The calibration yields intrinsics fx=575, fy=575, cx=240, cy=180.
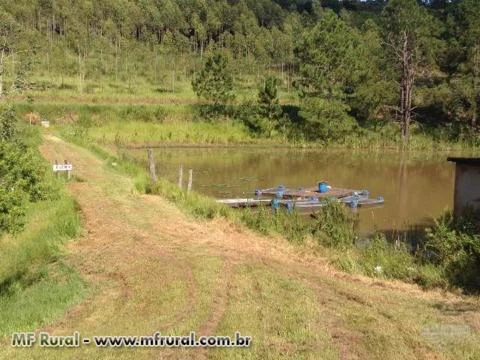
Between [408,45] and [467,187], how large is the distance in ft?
119

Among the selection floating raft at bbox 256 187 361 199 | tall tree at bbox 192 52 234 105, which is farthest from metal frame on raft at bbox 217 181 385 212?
tall tree at bbox 192 52 234 105

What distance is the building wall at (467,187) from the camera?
14289 millimetres

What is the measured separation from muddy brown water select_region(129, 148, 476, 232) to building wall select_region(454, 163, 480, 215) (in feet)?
11.5

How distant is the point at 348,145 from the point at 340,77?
5178mm

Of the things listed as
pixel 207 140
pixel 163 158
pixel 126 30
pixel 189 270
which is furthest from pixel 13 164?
pixel 126 30

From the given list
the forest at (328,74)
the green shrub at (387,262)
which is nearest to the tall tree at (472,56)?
the forest at (328,74)

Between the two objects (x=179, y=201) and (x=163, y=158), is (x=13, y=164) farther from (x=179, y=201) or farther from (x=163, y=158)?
(x=163, y=158)

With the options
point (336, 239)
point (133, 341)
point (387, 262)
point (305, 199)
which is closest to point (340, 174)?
point (305, 199)

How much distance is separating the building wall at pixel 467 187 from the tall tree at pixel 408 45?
104 feet

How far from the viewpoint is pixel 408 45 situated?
48062 mm

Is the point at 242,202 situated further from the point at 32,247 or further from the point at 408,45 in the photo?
the point at 408,45

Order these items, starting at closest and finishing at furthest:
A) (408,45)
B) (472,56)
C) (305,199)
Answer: (305,199) < (472,56) < (408,45)

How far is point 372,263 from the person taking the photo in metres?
11.3

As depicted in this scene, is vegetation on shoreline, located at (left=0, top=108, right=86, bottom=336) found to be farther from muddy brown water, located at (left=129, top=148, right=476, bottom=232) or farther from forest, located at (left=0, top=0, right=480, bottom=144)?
forest, located at (left=0, top=0, right=480, bottom=144)
